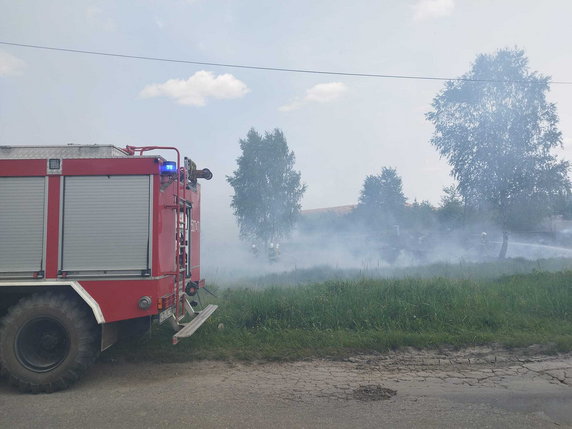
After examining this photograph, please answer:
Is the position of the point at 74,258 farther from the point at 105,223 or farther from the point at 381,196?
the point at 381,196

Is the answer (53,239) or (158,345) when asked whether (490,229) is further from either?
(53,239)

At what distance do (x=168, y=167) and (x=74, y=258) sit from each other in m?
1.66

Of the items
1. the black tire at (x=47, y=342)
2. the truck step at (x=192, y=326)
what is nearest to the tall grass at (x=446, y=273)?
the truck step at (x=192, y=326)

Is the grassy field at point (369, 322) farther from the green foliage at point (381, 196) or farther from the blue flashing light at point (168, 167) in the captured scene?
the green foliage at point (381, 196)

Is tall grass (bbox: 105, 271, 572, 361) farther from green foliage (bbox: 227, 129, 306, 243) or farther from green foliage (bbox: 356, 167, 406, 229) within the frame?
green foliage (bbox: 356, 167, 406, 229)

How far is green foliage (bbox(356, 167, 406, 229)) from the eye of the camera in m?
40.7

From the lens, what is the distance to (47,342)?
18.2 ft

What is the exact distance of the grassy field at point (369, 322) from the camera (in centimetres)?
663

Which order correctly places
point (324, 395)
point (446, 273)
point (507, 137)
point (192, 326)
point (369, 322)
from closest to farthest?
point (324, 395) → point (192, 326) → point (369, 322) → point (446, 273) → point (507, 137)

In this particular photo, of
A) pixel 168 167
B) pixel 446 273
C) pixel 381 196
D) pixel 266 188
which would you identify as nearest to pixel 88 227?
pixel 168 167

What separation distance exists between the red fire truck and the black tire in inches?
0.5

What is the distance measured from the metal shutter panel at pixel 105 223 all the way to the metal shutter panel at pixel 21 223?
32 cm

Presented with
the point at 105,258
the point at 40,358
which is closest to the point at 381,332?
the point at 105,258

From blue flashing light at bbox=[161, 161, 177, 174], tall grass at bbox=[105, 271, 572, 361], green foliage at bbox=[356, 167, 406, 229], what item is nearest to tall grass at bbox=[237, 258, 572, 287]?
tall grass at bbox=[105, 271, 572, 361]
